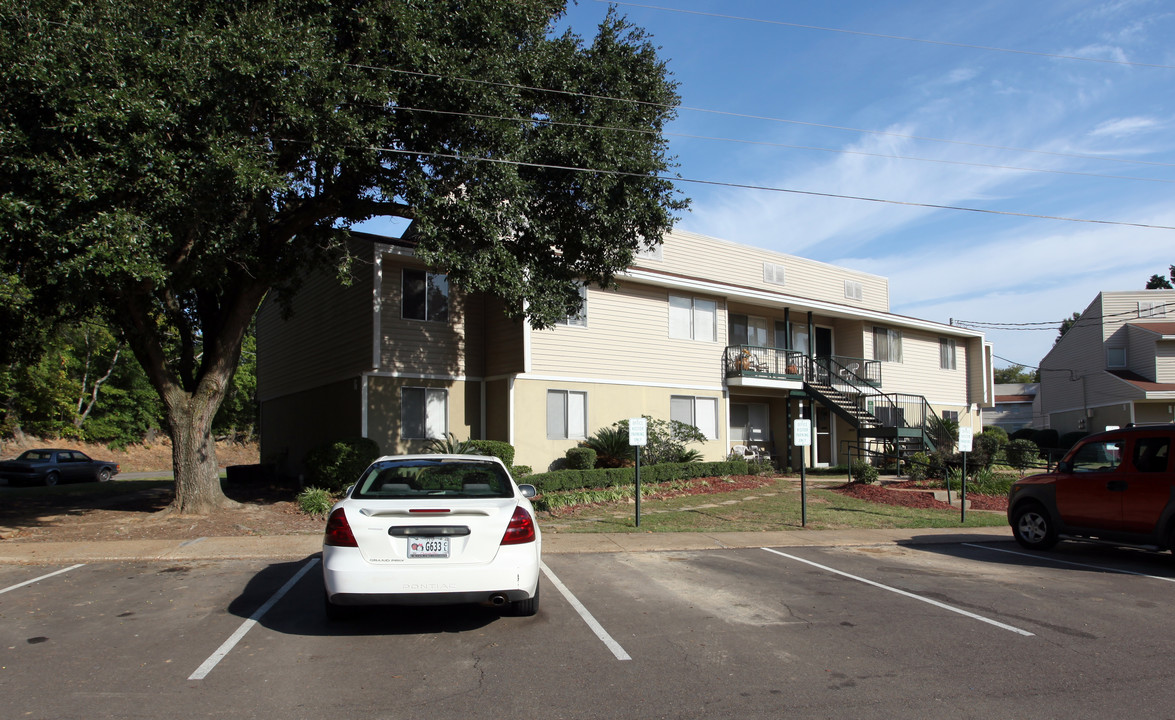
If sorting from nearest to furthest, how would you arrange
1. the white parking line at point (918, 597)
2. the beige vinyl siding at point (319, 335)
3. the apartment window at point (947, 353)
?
the white parking line at point (918, 597) < the beige vinyl siding at point (319, 335) < the apartment window at point (947, 353)

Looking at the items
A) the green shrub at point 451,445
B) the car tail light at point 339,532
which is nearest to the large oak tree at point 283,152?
the green shrub at point 451,445

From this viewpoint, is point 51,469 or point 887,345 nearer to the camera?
point 51,469

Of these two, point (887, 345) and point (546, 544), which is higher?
point (887, 345)

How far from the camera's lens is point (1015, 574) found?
32.9ft

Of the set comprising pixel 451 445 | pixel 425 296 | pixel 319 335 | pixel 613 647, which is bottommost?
pixel 613 647

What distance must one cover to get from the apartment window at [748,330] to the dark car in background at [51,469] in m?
24.9

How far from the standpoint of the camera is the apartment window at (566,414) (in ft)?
67.1

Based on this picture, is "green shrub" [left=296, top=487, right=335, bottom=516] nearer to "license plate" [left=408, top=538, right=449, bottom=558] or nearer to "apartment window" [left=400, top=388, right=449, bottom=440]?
"apartment window" [left=400, top=388, right=449, bottom=440]

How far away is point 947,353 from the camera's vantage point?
32.1 m

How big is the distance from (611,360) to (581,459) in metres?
3.35

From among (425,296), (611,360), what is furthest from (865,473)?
(425,296)

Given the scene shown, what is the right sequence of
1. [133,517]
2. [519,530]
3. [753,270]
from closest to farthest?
1. [519,530]
2. [133,517]
3. [753,270]

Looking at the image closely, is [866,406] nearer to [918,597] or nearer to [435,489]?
[918,597]

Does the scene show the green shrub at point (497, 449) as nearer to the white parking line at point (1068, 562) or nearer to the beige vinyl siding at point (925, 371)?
the white parking line at point (1068, 562)
